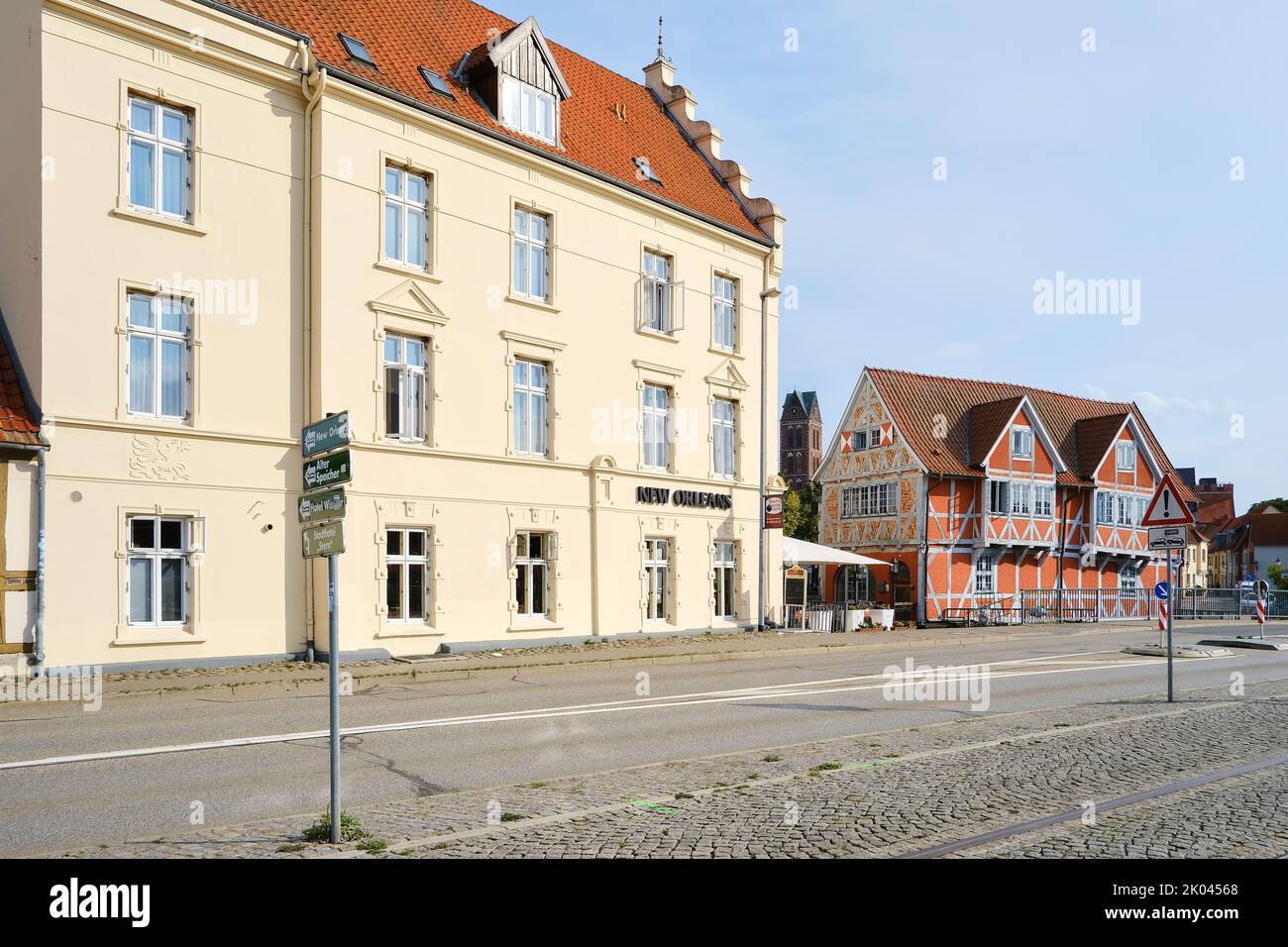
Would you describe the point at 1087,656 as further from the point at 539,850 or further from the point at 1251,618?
the point at 1251,618

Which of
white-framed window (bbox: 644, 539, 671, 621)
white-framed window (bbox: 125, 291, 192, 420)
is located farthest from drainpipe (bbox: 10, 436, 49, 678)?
white-framed window (bbox: 644, 539, 671, 621)

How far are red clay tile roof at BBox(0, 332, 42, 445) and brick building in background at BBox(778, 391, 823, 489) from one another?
128 metres

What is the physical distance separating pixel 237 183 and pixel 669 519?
516 inches

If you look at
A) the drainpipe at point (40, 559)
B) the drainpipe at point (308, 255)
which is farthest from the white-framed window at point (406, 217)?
the drainpipe at point (40, 559)

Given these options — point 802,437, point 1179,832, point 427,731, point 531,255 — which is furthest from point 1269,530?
point 1179,832

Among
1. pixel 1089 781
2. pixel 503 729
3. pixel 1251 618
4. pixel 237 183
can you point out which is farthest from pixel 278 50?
pixel 1251 618

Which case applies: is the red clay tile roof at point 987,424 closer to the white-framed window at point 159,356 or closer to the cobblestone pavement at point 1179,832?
the white-framed window at point 159,356

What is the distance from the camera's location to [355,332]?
20.0 metres

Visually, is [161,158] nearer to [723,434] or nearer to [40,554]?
[40,554]

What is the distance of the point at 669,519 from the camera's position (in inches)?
1059

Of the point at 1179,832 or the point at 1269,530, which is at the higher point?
the point at 1179,832

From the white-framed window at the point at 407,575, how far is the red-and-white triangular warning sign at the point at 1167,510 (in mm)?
13233

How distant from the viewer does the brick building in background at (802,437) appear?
14250 cm

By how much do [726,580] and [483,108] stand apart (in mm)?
13999
